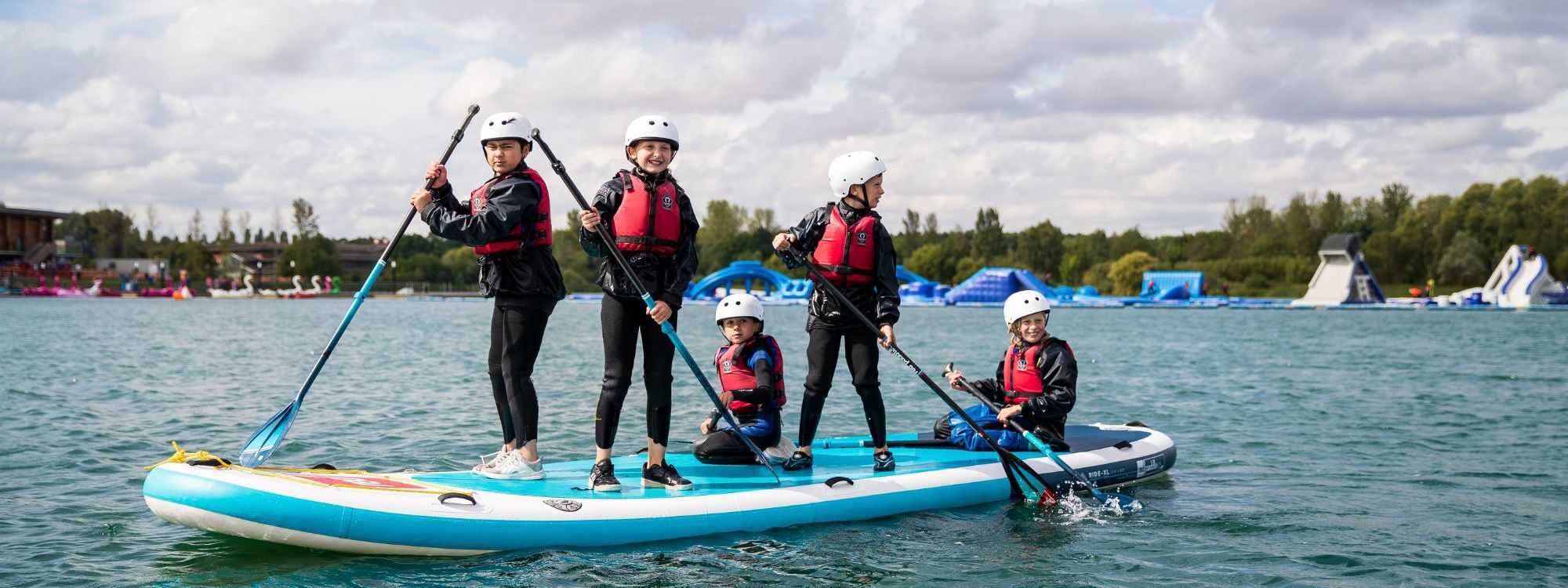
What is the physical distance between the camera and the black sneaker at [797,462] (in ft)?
25.6

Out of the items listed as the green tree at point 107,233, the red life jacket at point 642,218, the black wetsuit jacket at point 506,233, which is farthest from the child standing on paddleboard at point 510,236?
the green tree at point 107,233

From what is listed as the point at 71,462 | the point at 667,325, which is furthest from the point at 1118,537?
the point at 71,462

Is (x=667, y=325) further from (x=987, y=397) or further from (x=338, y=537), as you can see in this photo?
(x=987, y=397)

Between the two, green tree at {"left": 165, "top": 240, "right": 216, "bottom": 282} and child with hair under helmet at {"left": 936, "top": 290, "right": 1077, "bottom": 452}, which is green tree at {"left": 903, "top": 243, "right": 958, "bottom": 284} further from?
child with hair under helmet at {"left": 936, "top": 290, "right": 1077, "bottom": 452}

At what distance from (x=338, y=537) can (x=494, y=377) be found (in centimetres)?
128

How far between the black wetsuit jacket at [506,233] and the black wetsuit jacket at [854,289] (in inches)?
68.7

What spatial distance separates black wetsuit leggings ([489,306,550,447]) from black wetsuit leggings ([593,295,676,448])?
15.7 inches

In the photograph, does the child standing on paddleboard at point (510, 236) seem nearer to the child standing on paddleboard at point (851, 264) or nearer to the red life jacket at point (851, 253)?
the child standing on paddleboard at point (851, 264)

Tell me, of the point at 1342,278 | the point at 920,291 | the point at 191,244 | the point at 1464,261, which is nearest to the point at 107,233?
the point at 191,244

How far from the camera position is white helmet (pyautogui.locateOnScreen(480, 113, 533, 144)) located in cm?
642

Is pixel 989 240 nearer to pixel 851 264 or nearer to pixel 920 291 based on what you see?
pixel 920 291

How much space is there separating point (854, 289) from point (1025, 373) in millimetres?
1742

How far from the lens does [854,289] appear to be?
7582 mm

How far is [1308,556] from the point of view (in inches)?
280
